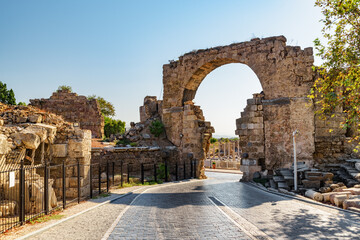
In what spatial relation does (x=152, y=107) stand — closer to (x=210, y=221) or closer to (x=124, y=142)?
(x=124, y=142)

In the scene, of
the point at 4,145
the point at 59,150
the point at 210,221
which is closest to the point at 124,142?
the point at 59,150

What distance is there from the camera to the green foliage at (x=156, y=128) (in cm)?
1950

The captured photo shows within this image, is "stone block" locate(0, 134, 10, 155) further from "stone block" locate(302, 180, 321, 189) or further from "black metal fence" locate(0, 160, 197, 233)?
"stone block" locate(302, 180, 321, 189)

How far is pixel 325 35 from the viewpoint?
9.36 metres

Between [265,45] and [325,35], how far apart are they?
645 cm

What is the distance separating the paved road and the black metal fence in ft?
3.67

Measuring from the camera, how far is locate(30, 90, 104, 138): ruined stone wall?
70.8 feet

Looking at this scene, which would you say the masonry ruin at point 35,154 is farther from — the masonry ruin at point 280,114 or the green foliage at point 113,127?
the green foliage at point 113,127

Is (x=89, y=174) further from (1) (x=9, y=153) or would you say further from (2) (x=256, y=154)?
(2) (x=256, y=154)

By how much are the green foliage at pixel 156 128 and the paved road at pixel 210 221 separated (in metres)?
9.90

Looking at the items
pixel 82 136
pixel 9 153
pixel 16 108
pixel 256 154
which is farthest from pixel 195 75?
pixel 9 153

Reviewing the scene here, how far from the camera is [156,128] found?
19.5m

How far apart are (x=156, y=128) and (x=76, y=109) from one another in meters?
6.73

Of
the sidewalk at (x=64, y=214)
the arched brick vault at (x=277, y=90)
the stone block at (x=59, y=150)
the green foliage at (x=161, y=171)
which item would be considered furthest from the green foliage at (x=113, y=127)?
the sidewalk at (x=64, y=214)
